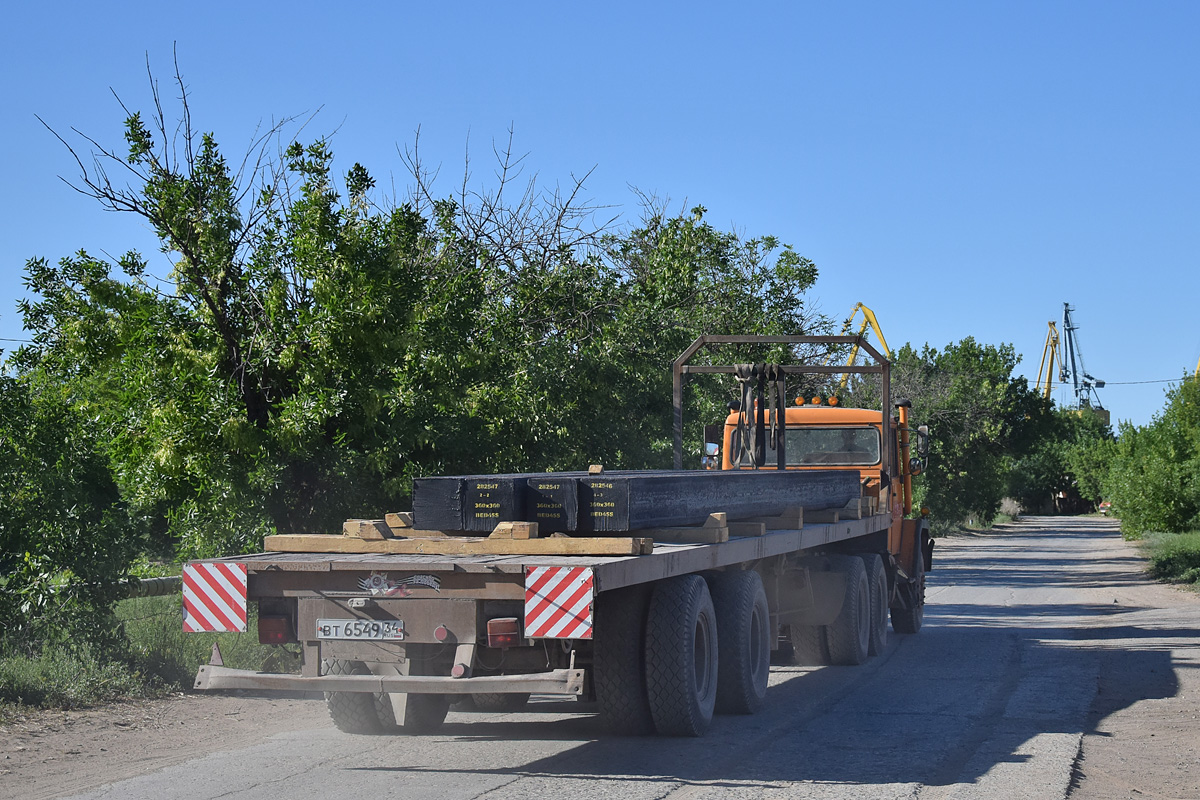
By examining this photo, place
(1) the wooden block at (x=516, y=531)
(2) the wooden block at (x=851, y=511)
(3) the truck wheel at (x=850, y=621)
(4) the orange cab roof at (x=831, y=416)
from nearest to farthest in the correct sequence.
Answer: (1) the wooden block at (x=516, y=531) → (3) the truck wheel at (x=850, y=621) → (2) the wooden block at (x=851, y=511) → (4) the orange cab roof at (x=831, y=416)

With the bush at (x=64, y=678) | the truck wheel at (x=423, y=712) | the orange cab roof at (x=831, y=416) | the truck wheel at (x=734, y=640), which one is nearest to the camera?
the truck wheel at (x=423, y=712)

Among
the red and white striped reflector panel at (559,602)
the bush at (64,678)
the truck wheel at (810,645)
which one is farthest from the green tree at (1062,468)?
the red and white striped reflector panel at (559,602)

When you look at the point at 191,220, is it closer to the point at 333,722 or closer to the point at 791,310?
the point at 333,722

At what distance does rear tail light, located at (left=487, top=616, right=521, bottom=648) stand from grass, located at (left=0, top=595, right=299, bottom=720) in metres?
2.29

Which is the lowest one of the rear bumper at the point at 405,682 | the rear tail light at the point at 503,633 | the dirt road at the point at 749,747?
the dirt road at the point at 749,747

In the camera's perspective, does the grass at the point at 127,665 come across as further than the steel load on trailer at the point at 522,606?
Yes

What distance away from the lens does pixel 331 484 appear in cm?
1116

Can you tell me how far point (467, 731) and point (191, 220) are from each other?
486 centimetres

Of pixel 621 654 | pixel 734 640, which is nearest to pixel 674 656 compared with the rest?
pixel 621 654

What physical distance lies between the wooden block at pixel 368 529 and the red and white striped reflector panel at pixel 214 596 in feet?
2.76

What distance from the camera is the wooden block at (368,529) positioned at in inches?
306

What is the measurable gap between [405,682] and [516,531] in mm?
1058

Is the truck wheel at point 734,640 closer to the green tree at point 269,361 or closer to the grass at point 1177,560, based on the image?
the green tree at point 269,361

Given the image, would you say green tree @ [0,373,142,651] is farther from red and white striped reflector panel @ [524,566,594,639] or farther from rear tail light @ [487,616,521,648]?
red and white striped reflector panel @ [524,566,594,639]
